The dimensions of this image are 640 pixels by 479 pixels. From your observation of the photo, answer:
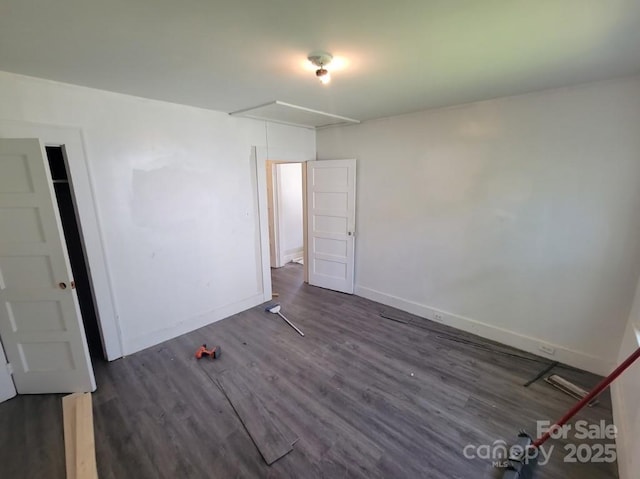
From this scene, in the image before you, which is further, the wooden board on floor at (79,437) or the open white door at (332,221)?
the open white door at (332,221)

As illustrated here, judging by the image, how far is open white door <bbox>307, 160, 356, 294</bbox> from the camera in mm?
4139

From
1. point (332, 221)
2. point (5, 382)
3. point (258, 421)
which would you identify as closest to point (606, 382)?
point (258, 421)

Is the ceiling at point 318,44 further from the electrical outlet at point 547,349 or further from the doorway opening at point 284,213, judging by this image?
the doorway opening at point 284,213

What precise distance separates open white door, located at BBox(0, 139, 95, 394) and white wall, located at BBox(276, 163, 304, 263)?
151 inches

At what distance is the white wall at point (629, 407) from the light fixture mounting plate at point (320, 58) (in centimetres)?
276

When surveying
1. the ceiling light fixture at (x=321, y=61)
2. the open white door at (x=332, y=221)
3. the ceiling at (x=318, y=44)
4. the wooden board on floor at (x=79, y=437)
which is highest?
the ceiling at (x=318, y=44)

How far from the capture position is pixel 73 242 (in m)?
3.08

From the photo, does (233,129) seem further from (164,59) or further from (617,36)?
(617,36)

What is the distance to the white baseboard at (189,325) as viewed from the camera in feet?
9.66

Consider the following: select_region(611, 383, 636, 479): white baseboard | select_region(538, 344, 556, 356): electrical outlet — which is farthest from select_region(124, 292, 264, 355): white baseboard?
select_region(611, 383, 636, 479): white baseboard

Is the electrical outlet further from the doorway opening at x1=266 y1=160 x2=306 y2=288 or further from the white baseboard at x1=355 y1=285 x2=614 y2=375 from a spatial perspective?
the doorway opening at x1=266 y1=160 x2=306 y2=288

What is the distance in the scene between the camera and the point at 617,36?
5.04 ft

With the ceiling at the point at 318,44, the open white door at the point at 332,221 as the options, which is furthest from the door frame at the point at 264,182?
the ceiling at the point at 318,44

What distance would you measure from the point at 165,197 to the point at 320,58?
216 centimetres
